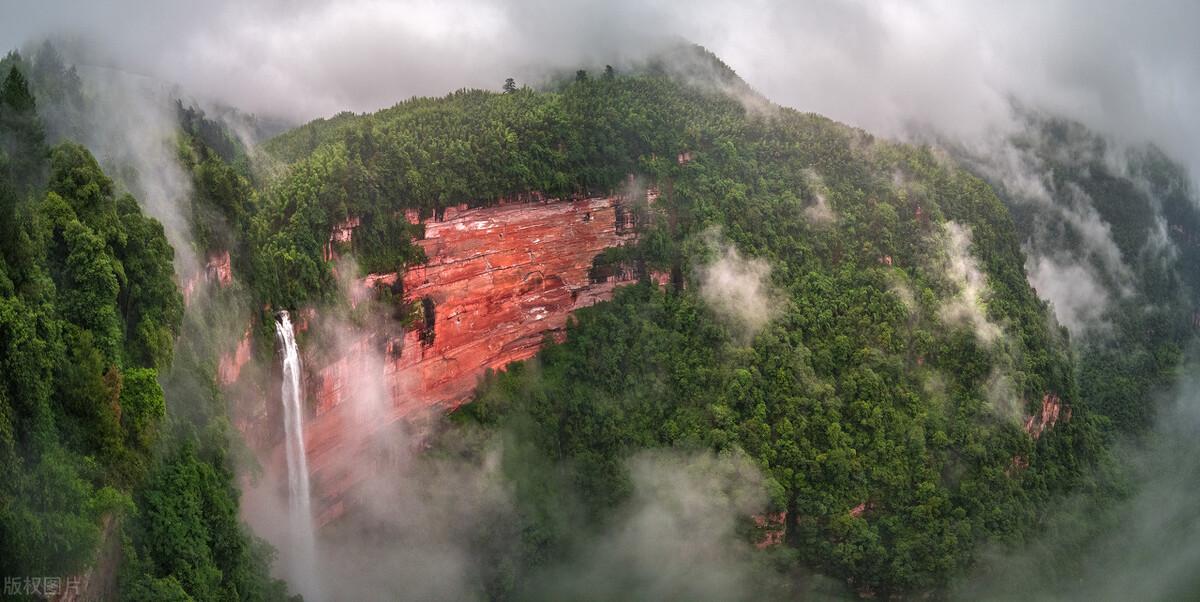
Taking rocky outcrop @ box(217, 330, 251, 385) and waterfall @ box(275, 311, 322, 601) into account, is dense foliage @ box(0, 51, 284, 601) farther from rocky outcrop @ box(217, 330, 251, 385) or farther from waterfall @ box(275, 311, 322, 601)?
waterfall @ box(275, 311, 322, 601)

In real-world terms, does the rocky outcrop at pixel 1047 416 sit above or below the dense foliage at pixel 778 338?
below

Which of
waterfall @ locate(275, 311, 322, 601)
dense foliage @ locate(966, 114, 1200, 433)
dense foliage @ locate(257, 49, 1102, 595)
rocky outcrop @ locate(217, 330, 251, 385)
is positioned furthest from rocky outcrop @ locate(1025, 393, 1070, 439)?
rocky outcrop @ locate(217, 330, 251, 385)

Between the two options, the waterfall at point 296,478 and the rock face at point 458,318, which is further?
the rock face at point 458,318

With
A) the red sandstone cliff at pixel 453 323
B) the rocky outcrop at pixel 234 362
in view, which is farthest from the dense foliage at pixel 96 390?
the red sandstone cliff at pixel 453 323

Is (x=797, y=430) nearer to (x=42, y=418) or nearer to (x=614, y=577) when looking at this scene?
(x=614, y=577)

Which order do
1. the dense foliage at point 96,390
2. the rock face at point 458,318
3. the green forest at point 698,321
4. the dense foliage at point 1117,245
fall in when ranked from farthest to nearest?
the dense foliage at point 1117,245 → the rock face at point 458,318 → the green forest at point 698,321 → the dense foliage at point 96,390

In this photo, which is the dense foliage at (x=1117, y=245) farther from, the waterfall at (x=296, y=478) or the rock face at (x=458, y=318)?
the waterfall at (x=296, y=478)

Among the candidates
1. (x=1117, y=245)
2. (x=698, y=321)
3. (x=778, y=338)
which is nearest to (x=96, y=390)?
(x=698, y=321)
